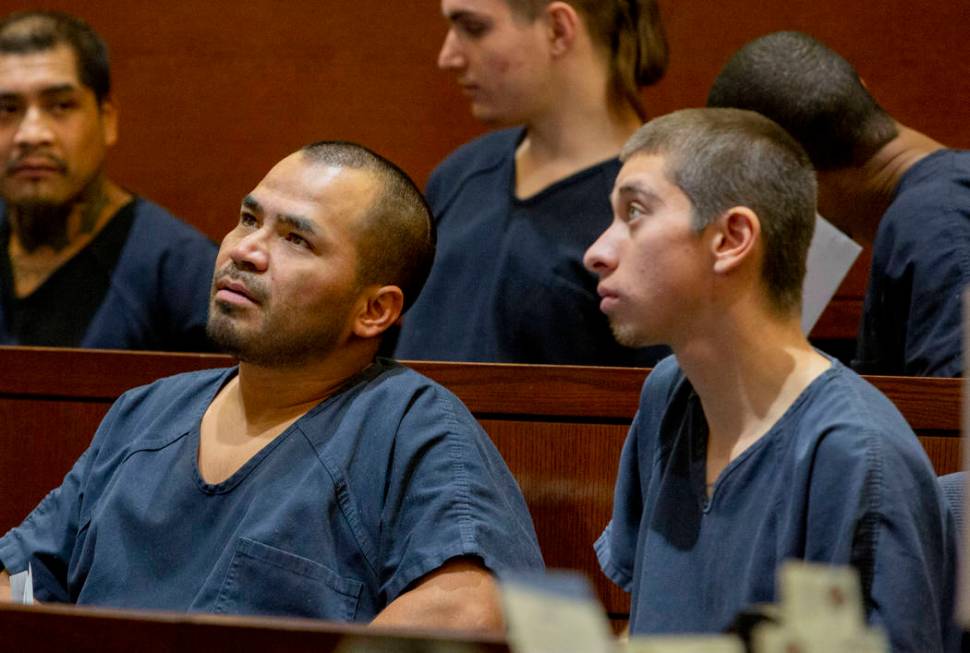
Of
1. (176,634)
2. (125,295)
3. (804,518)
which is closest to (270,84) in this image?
(125,295)

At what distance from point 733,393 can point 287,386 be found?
1.88 ft

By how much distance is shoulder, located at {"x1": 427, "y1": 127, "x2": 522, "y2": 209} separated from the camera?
248cm

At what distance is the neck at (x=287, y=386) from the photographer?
177 cm

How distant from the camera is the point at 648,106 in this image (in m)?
3.01

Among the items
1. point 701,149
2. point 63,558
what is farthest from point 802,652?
point 63,558

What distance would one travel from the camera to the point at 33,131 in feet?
8.61

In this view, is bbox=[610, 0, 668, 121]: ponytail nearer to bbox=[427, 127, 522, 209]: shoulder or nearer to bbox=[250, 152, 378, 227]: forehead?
bbox=[427, 127, 522, 209]: shoulder

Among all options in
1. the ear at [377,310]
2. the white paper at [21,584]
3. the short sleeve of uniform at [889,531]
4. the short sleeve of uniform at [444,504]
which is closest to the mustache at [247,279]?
the ear at [377,310]

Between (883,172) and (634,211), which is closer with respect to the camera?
(634,211)

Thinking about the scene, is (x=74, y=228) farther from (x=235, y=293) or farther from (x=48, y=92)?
(x=235, y=293)

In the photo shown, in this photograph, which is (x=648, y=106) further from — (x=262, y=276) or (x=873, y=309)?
(x=262, y=276)

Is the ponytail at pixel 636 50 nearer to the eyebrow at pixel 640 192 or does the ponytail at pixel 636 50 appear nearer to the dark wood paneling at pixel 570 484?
the dark wood paneling at pixel 570 484

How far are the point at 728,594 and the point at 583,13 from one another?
1250 mm

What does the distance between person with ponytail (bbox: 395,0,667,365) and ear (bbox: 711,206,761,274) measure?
744 mm
